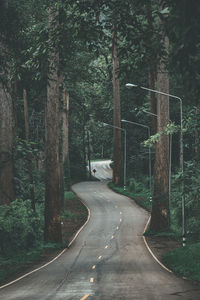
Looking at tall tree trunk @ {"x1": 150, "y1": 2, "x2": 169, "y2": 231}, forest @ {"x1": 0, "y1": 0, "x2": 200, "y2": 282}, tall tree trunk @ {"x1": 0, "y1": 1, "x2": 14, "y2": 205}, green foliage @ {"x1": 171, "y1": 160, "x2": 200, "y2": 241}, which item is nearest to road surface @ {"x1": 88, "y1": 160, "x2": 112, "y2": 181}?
forest @ {"x1": 0, "y1": 0, "x2": 200, "y2": 282}

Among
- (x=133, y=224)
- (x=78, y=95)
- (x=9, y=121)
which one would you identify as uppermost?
(x=78, y=95)

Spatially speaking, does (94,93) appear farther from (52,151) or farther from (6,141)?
(6,141)

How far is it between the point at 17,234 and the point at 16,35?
12.9m

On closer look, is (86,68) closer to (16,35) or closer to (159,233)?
(159,233)

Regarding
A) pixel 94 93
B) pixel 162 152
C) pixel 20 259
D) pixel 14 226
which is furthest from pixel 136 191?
pixel 14 226

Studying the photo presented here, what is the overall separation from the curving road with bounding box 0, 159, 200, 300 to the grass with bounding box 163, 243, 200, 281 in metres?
0.59

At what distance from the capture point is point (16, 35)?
1167cm

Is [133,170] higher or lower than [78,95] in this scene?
lower

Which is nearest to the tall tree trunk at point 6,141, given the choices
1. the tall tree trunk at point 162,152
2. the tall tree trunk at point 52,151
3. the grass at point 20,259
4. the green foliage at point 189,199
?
the grass at point 20,259

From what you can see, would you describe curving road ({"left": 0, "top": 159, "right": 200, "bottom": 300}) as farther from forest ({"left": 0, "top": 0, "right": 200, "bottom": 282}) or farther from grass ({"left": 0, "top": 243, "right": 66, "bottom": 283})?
forest ({"left": 0, "top": 0, "right": 200, "bottom": 282})

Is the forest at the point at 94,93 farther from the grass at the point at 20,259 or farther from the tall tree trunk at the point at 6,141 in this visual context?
the grass at the point at 20,259

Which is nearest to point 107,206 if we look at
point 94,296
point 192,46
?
point 94,296

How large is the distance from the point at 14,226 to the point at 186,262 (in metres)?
7.70

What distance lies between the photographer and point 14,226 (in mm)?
22062
